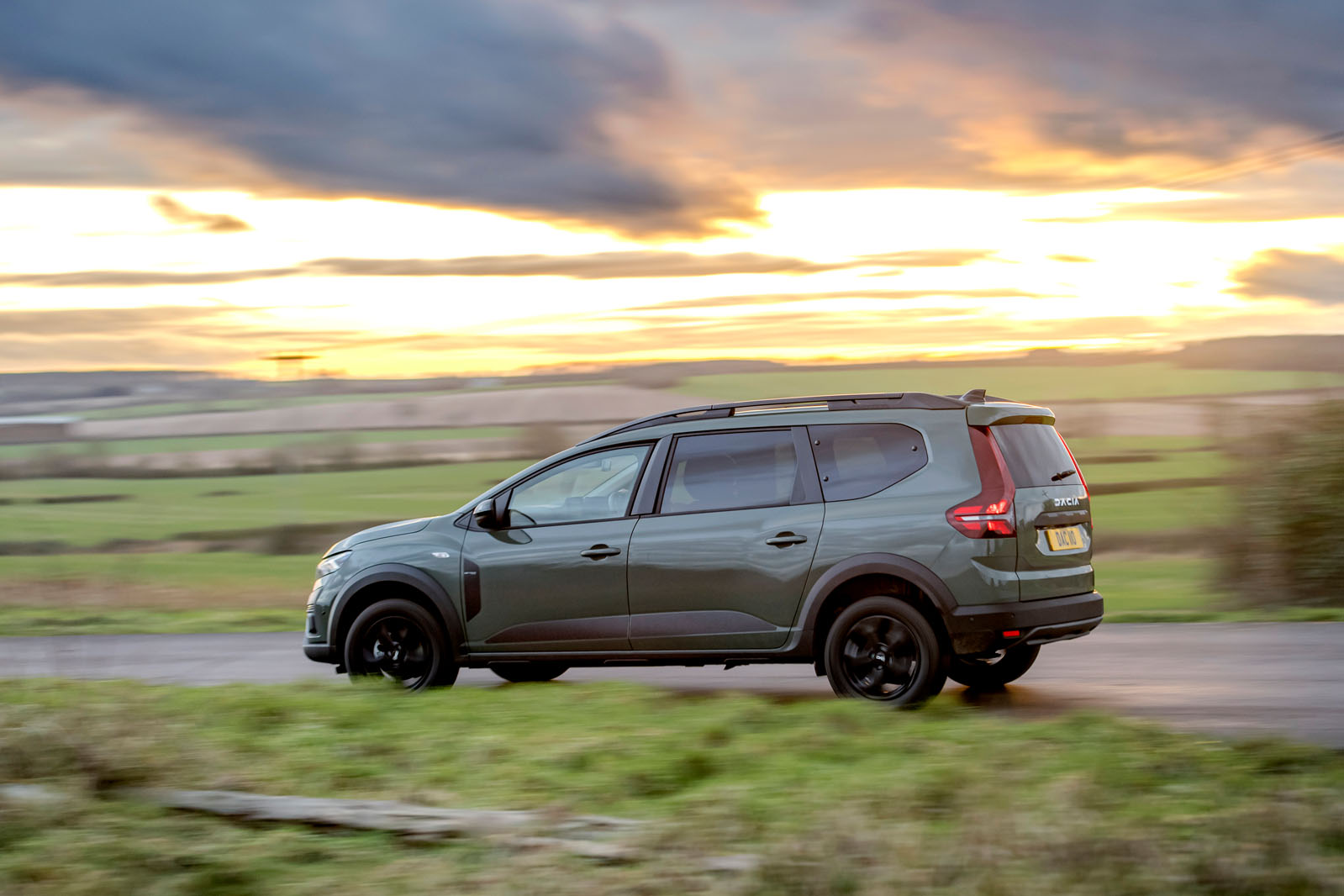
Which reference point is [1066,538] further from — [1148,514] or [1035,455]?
[1148,514]

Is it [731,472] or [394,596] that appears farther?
[394,596]

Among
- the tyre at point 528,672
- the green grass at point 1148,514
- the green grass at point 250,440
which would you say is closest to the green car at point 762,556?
the tyre at point 528,672

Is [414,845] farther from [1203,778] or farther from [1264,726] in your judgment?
[1264,726]

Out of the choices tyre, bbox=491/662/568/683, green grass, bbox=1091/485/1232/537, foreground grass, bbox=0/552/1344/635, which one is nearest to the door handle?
tyre, bbox=491/662/568/683

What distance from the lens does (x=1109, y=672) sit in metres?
9.12

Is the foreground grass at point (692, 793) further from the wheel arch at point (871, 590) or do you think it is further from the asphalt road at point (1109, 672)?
the asphalt road at point (1109, 672)

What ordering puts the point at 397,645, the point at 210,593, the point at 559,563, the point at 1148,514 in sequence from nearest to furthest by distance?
the point at 559,563 → the point at 397,645 → the point at 210,593 → the point at 1148,514

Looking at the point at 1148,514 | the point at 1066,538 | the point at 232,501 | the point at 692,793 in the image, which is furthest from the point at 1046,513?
the point at 232,501

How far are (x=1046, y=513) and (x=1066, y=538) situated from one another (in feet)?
0.86

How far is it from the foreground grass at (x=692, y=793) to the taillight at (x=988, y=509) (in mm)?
994

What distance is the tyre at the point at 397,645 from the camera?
340 inches

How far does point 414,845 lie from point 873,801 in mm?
1669

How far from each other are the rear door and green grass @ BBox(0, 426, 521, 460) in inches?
787

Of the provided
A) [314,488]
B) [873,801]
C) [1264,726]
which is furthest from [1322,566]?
[314,488]
